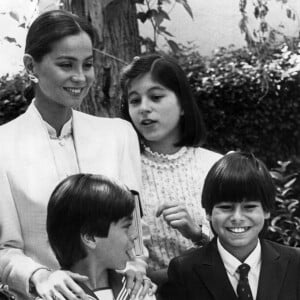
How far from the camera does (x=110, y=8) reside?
4.66 m

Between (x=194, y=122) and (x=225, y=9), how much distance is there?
4.62m

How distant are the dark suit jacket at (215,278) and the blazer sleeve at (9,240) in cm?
63

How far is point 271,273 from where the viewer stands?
340cm

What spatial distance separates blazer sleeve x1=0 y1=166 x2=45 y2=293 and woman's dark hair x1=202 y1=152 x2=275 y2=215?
77cm

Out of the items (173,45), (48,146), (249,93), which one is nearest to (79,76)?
(48,146)

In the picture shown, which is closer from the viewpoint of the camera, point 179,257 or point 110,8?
point 179,257

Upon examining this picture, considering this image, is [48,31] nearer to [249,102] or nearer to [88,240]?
[88,240]

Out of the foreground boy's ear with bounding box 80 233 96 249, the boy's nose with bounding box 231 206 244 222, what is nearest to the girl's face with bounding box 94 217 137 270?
the foreground boy's ear with bounding box 80 233 96 249

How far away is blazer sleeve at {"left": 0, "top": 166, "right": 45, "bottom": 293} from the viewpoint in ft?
10.0

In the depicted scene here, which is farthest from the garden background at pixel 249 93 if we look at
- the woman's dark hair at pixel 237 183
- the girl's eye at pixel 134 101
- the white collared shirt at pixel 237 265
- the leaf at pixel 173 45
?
the white collared shirt at pixel 237 265

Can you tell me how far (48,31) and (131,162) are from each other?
0.59 metres

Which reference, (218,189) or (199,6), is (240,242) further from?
(199,6)

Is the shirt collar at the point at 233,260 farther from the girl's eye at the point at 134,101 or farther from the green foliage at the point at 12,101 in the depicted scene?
the green foliage at the point at 12,101

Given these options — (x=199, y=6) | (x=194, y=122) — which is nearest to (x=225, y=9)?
(x=199, y=6)
